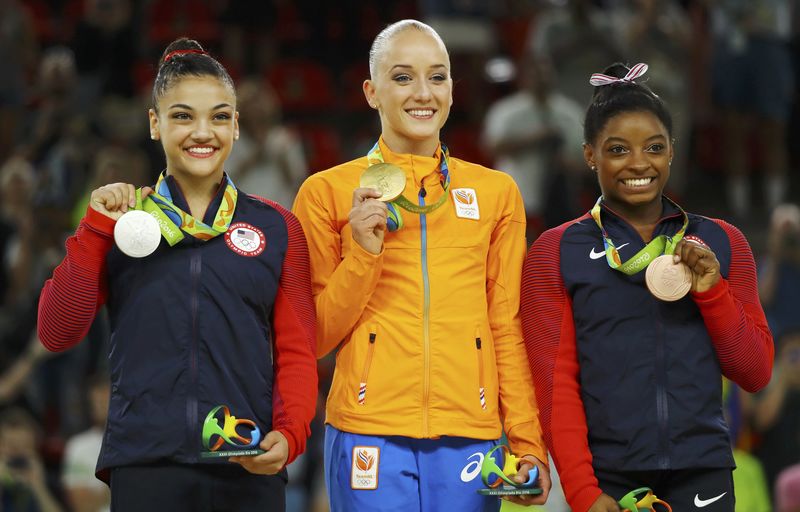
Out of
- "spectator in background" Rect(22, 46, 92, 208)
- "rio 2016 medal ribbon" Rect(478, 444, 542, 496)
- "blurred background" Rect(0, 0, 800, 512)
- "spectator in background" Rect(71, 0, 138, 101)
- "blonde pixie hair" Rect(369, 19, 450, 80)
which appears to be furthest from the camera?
"spectator in background" Rect(71, 0, 138, 101)

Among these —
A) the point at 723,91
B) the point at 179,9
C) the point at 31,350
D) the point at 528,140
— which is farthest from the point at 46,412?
the point at 723,91

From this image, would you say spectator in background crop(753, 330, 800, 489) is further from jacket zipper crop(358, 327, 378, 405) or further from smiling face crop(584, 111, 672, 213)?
jacket zipper crop(358, 327, 378, 405)

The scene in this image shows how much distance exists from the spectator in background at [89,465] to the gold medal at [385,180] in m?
4.19

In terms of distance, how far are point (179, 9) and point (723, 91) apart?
471 cm

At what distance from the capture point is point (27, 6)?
12.0 metres

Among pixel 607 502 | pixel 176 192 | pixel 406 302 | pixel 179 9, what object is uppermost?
pixel 179 9

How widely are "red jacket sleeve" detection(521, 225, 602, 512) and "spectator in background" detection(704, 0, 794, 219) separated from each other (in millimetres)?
6117

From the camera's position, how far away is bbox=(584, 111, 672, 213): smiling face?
12.6 ft

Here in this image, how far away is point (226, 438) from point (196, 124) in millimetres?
887

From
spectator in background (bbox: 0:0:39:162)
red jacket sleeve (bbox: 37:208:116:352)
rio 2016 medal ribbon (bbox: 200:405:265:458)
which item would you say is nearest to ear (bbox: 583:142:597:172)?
rio 2016 medal ribbon (bbox: 200:405:265:458)

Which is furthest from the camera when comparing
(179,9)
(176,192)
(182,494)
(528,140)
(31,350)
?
(179,9)

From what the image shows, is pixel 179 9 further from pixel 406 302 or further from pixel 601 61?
pixel 406 302

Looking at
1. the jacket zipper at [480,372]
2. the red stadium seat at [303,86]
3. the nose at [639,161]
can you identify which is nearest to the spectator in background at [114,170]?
the red stadium seat at [303,86]

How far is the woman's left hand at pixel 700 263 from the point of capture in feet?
11.9
